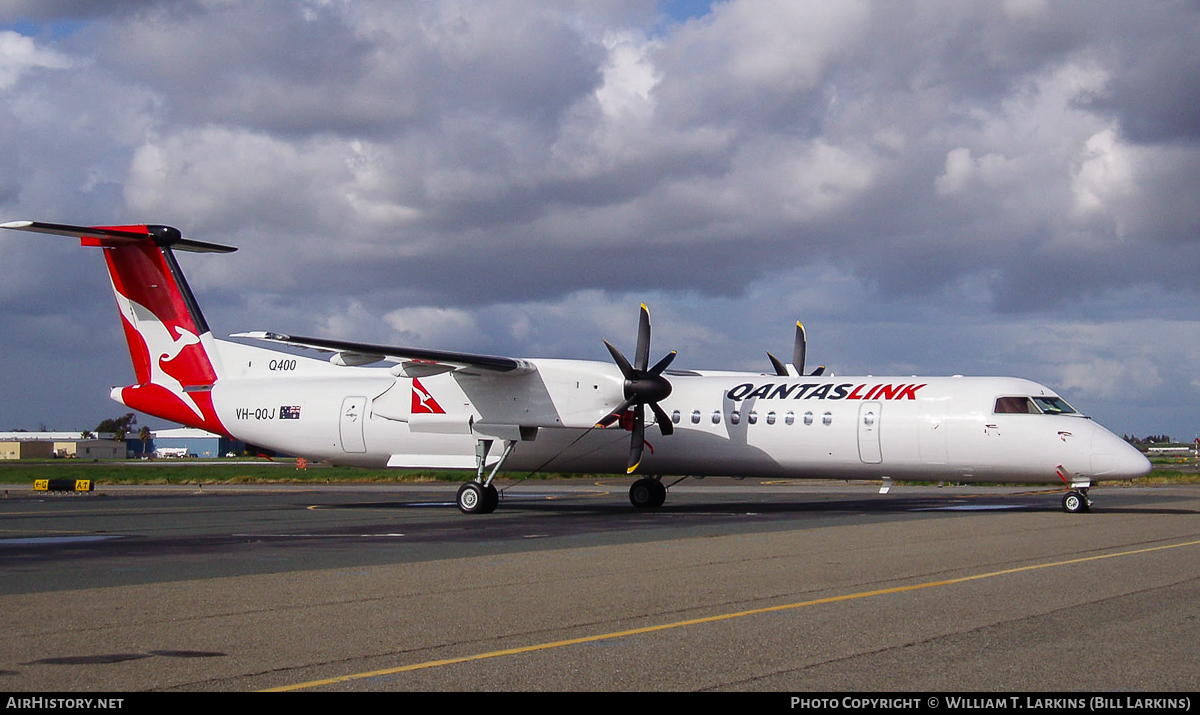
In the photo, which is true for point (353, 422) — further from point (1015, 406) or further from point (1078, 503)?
point (1078, 503)

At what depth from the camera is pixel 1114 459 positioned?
77.4 ft

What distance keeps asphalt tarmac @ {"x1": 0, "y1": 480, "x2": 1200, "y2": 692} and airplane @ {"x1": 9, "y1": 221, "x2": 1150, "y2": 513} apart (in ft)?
11.0

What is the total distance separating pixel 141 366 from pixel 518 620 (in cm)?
2495

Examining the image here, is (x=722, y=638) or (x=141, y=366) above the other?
(x=141, y=366)

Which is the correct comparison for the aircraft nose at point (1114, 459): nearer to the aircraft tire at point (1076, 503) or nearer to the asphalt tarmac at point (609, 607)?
the aircraft tire at point (1076, 503)

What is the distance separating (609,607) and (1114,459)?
17.0 m

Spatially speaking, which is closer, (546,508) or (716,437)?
(716,437)

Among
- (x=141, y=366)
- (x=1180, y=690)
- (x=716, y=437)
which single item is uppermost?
(x=141, y=366)

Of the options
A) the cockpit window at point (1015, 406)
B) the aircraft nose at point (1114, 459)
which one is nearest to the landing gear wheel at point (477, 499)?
the cockpit window at point (1015, 406)

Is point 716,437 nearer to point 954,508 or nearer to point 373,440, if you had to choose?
point 954,508

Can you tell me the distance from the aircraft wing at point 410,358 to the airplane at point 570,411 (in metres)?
0.05

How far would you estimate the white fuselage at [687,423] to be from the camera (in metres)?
24.8
